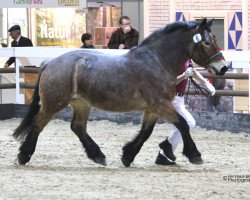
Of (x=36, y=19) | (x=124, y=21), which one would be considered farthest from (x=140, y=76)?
(x=36, y=19)

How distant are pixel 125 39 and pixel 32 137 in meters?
6.45

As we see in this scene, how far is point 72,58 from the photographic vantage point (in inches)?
497

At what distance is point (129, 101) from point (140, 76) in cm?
32

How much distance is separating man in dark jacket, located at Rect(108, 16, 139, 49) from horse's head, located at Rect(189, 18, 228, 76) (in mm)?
6328

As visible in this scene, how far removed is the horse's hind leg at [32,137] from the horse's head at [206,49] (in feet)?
6.24

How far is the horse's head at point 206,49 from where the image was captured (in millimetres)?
12414

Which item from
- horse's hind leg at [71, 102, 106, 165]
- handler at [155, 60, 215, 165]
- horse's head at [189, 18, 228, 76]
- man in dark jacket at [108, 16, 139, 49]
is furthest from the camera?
man in dark jacket at [108, 16, 139, 49]

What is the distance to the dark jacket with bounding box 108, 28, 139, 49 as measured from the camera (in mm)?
18812

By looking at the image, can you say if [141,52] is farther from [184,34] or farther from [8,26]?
[8,26]

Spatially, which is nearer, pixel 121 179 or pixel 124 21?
pixel 121 179

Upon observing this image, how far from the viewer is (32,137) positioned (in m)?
12.7

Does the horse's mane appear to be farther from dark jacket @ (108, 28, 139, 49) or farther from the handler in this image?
dark jacket @ (108, 28, 139, 49)

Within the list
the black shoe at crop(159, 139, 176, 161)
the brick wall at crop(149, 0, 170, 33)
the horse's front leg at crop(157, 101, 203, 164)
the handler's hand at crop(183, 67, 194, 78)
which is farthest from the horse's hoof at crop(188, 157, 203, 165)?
the brick wall at crop(149, 0, 170, 33)

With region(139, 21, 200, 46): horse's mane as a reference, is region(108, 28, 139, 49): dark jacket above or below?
below
